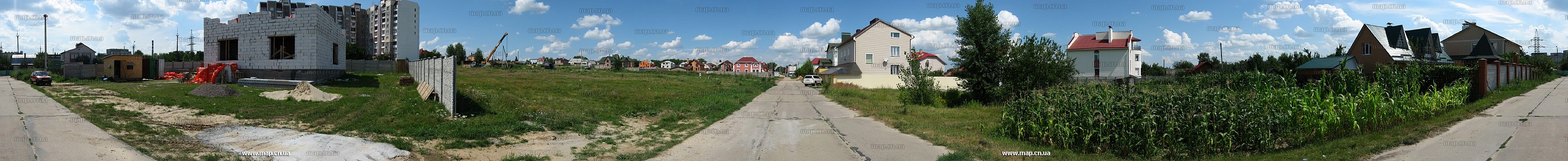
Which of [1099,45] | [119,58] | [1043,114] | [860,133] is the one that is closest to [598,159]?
[860,133]

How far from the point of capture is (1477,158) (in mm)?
6469

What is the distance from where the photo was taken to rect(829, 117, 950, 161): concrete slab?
7.86 meters

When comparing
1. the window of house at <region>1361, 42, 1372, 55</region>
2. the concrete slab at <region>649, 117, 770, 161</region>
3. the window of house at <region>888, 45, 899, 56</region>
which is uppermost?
the window of house at <region>888, 45, 899, 56</region>

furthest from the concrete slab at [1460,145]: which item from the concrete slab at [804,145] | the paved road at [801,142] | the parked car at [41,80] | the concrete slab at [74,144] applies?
the parked car at [41,80]

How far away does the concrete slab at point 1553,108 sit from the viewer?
1013 cm

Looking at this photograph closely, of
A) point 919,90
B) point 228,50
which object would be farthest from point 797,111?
point 228,50

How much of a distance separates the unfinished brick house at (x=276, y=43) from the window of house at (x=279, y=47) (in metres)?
0.02

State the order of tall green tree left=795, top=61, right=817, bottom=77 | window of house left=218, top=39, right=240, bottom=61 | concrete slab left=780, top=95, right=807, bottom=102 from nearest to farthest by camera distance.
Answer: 1. concrete slab left=780, top=95, right=807, bottom=102
2. window of house left=218, top=39, right=240, bottom=61
3. tall green tree left=795, top=61, right=817, bottom=77

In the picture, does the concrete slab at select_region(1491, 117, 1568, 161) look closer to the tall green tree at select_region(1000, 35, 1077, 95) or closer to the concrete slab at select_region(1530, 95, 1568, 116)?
the concrete slab at select_region(1530, 95, 1568, 116)

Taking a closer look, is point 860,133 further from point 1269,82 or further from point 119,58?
point 119,58

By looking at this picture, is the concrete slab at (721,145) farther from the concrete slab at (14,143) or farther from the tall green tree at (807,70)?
the tall green tree at (807,70)

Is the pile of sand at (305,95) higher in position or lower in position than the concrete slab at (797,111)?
higher

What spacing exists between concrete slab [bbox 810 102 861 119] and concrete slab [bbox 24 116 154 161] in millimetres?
10218

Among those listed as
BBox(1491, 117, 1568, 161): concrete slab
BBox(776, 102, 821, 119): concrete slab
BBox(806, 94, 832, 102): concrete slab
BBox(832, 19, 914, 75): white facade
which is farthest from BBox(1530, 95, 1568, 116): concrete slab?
BBox(832, 19, 914, 75): white facade
